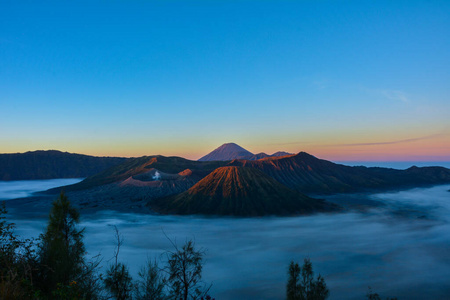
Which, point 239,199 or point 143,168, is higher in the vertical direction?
point 143,168

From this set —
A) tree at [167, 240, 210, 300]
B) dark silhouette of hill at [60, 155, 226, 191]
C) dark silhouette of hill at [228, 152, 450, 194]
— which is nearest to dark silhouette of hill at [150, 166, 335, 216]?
dark silhouette of hill at [60, 155, 226, 191]

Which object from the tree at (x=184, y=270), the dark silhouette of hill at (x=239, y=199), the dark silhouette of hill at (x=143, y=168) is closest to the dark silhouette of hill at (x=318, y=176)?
the dark silhouette of hill at (x=143, y=168)

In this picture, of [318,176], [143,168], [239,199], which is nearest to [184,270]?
[239,199]

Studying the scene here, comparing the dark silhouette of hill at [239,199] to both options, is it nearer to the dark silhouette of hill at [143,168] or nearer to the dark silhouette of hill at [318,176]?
the dark silhouette of hill at [143,168]

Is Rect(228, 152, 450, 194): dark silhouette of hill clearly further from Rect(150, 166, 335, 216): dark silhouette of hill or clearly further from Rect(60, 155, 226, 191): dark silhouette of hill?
Rect(150, 166, 335, 216): dark silhouette of hill

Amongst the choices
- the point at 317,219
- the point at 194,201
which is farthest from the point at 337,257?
the point at 194,201

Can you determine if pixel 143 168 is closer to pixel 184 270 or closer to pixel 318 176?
pixel 318 176

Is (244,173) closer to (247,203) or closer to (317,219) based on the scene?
(247,203)
